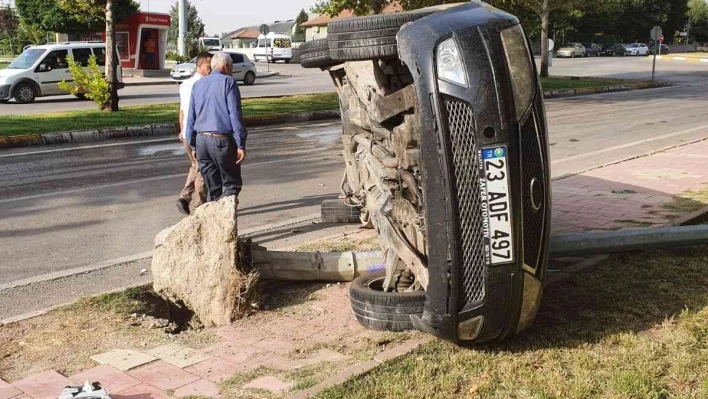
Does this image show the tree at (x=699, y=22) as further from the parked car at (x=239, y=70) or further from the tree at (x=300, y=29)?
the parked car at (x=239, y=70)

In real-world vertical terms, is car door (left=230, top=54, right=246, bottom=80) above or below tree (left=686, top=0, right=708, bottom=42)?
below

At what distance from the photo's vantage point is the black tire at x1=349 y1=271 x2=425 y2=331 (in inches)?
167

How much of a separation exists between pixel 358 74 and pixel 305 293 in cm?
159

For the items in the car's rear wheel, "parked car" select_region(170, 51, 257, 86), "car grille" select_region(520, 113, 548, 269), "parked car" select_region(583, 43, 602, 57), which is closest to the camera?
"car grille" select_region(520, 113, 548, 269)

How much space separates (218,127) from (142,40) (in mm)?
35359

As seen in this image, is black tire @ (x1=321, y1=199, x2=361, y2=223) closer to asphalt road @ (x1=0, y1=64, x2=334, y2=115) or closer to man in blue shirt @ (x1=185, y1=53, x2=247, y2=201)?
man in blue shirt @ (x1=185, y1=53, x2=247, y2=201)

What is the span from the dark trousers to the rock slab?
151 cm

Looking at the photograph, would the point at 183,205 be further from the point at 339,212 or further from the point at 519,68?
the point at 519,68

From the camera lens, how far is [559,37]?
75.8 m

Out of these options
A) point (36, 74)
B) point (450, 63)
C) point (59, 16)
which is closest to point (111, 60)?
point (36, 74)

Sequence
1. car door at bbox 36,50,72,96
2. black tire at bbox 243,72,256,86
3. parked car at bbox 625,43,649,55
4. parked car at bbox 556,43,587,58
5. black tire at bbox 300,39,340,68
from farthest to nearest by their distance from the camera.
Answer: parked car at bbox 625,43,649,55 → parked car at bbox 556,43,587,58 → black tire at bbox 243,72,256,86 → car door at bbox 36,50,72,96 → black tire at bbox 300,39,340,68

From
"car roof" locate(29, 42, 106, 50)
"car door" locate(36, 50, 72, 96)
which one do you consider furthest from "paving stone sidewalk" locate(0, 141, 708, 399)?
"car roof" locate(29, 42, 106, 50)

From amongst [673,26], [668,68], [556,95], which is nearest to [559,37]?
[673,26]

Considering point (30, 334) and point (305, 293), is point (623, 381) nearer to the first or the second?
point (305, 293)
